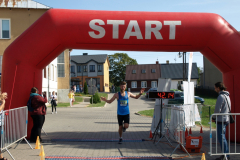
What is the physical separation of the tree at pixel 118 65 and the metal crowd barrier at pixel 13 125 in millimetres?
75235

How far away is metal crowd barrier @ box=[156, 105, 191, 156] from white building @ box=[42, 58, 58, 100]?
21577mm

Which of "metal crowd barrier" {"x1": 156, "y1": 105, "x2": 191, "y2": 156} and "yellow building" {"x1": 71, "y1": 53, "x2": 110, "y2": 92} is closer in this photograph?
"metal crowd barrier" {"x1": 156, "y1": 105, "x2": 191, "y2": 156}

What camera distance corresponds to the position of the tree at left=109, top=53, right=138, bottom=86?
273 ft

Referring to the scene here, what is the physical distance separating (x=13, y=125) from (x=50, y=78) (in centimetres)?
2527

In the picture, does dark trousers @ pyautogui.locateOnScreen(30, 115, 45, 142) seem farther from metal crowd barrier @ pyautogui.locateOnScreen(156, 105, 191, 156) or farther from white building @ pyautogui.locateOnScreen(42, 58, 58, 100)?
white building @ pyautogui.locateOnScreen(42, 58, 58, 100)

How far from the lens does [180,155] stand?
6.93 metres

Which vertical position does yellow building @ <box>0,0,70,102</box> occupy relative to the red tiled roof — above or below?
above

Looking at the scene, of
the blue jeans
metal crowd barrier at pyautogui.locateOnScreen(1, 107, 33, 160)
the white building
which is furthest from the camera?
the white building

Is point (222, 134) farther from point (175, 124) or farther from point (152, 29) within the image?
point (152, 29)

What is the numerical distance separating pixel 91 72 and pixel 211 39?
62398mm

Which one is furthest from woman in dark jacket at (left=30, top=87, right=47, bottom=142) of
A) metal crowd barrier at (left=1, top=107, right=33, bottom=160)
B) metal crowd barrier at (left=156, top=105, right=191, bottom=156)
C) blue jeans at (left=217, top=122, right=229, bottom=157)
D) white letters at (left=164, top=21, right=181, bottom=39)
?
blue jeans at (left=217, top=122, right=229, bottom=157)

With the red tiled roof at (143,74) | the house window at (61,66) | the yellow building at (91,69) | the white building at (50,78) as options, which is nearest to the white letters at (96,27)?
the white building at (50,78)

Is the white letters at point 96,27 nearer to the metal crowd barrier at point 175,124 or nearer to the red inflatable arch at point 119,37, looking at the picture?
the red inflatable arch at point 119,37

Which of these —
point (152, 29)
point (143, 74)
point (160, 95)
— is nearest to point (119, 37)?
point (152, 29)
